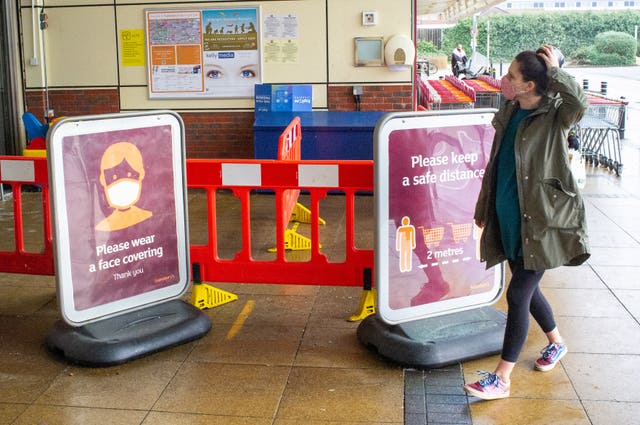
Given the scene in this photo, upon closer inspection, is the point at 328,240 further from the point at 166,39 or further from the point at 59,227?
the point at 166,39

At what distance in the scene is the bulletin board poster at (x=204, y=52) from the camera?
37.5ft

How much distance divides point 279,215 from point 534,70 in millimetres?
2550

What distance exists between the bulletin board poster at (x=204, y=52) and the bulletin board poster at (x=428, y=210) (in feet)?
22.7

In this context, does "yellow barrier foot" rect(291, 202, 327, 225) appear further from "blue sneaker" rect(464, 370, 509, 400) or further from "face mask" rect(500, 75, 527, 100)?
"face mask" rect(500, 75, 527, 100)

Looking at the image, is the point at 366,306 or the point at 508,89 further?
the point at 366,306

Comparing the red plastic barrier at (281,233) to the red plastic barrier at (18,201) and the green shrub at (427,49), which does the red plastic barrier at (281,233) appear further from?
the green shrub at (427,49)

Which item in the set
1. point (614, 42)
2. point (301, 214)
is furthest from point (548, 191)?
point (614, 42)

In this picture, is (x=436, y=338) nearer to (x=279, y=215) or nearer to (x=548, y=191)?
(x=548, y=191)

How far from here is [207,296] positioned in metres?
6.08

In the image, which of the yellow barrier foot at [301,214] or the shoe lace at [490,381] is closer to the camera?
the shoe lace at [490,381]

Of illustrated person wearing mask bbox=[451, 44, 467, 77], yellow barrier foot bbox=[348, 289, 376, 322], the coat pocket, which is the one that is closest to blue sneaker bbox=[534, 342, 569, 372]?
the coat pocket

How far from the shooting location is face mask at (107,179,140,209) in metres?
5.07

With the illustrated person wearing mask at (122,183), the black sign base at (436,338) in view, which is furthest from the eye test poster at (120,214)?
the black sign base at (436,338)

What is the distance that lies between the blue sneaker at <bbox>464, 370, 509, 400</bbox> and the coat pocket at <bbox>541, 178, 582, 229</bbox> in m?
0.91
